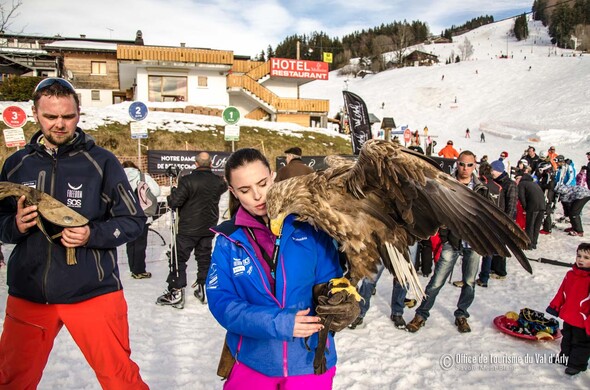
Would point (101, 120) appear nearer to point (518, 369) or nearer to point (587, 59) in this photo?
point (518, 369)

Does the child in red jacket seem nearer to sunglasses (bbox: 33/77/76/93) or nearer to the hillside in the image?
sunglasses (bbox: 33/77/76/93)

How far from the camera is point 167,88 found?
1073 inches

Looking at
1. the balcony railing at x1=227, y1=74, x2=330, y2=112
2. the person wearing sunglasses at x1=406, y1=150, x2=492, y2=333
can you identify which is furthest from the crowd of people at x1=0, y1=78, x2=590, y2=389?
the balcony railing at x1=227, y1=74, x2=330, y2=112

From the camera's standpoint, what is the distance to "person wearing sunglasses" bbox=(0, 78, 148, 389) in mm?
2244

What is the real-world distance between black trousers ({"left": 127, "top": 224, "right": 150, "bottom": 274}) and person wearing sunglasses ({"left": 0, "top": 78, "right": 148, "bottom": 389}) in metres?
4.37

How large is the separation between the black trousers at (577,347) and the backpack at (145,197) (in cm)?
606

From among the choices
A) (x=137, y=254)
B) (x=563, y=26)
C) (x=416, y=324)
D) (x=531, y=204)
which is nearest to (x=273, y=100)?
(x=531, y=204)

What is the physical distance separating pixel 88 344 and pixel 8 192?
3.17 ft

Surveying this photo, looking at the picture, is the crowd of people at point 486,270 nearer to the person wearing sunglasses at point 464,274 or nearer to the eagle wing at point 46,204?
the person wearing sunglasses at point 464,274

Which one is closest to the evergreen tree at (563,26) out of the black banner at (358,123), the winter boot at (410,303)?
the black banner at (358,123)

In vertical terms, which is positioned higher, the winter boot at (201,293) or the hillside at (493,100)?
the hillside at (493,100)

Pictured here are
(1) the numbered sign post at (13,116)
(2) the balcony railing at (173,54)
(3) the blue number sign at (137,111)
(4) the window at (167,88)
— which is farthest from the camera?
(4) the window at (167,88)

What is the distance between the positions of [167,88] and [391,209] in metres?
27.6

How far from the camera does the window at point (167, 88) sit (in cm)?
2688
